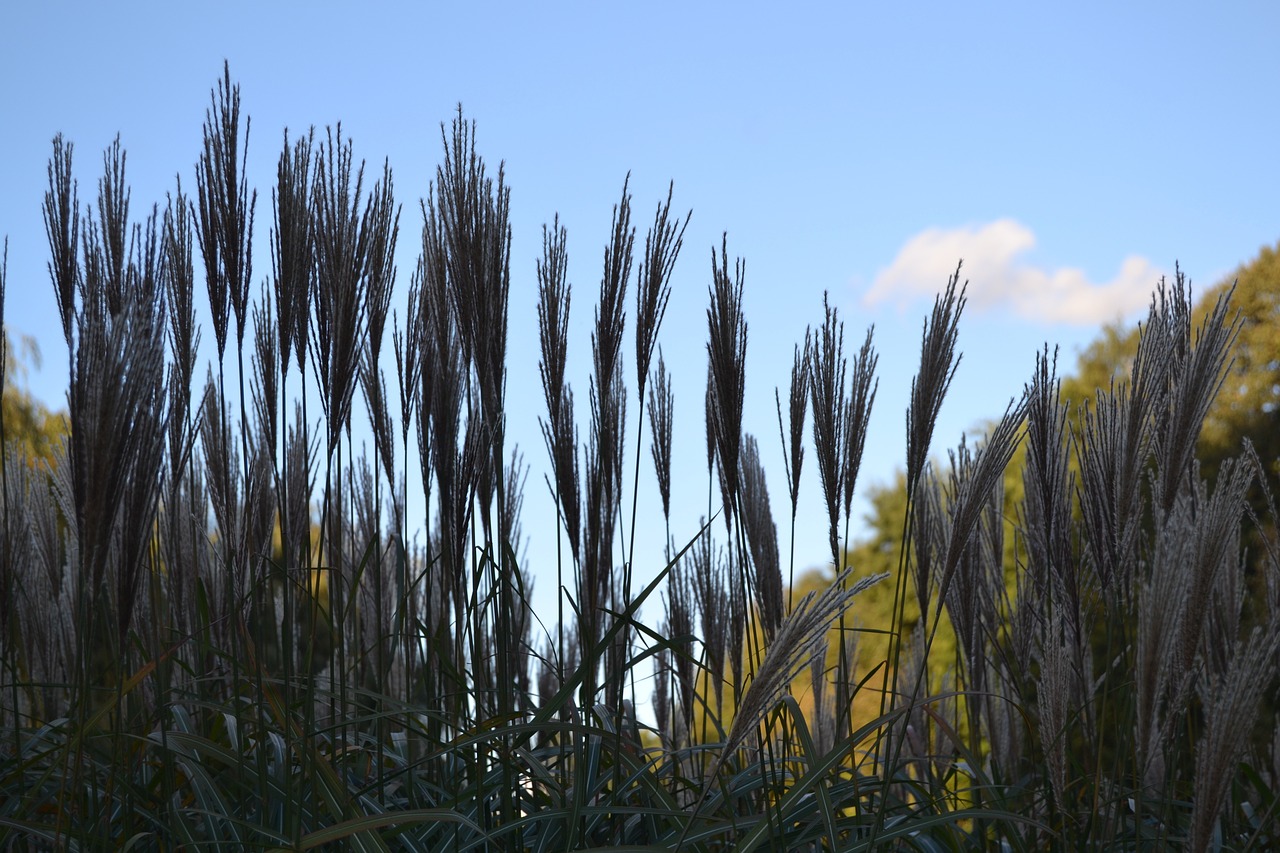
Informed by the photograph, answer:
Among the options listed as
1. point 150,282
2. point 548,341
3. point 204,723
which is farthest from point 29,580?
point 548,341

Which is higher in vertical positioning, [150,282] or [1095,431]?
[150,282]

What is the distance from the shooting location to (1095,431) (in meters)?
2.30

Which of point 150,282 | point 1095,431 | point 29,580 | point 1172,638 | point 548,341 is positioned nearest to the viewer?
point 1172,638

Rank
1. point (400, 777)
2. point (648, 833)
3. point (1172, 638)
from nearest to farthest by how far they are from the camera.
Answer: point (1172, 638), point (648, 833), point (400, 777)

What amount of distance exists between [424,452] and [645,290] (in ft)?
2.62

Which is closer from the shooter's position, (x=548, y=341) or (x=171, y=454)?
(x=548, y=341)

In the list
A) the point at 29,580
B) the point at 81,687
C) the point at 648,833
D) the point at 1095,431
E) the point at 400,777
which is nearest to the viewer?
the point at 81,687

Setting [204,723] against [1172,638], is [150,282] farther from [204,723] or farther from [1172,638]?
[1172,638]

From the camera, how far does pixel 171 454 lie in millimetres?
2361

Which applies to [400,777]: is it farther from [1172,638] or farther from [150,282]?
[1172,638]

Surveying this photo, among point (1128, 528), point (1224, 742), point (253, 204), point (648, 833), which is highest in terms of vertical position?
point (253, 204)

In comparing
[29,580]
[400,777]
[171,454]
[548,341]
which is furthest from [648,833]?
[29,580]

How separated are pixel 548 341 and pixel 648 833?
103 cm

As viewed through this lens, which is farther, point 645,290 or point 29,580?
point 29,580
